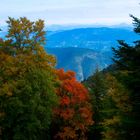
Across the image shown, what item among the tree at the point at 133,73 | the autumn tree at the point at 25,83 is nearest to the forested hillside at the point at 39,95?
the autumn tree at the point at 25,83

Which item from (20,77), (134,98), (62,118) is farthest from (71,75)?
(134,98)

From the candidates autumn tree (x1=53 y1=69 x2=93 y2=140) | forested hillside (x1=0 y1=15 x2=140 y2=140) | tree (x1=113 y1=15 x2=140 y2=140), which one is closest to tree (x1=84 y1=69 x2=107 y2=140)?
forested hillside (x1=0 y1=15 x2=140 y2=140)

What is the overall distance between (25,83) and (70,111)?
27.7 ft

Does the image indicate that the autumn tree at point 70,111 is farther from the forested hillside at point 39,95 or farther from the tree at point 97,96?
the tree at point 97,96

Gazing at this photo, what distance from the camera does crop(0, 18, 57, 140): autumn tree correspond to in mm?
41812

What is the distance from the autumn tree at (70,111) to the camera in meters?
48.7

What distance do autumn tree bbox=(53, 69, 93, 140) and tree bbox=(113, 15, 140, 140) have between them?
26950mm

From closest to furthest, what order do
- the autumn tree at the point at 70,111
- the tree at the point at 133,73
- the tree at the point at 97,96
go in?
the tree at the point at 133,73, the autumn tree at the point at 70,111, the tree at the point at 97,96

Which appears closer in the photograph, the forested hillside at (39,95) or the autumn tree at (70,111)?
the forested hillside at (39,95)

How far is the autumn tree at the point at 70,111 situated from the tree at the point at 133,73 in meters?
27.0

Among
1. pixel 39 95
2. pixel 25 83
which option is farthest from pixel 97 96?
pixel 25 83

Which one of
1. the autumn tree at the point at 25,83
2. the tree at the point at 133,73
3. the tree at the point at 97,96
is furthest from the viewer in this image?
the tree at the point at 97,96

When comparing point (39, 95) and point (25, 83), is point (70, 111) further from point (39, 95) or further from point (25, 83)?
point (25, 83)

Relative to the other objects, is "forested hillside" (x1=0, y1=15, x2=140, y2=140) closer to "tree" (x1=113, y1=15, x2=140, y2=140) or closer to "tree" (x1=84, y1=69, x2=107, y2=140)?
"tree" (x1=84, y1=69, x2=107, y2=140)
